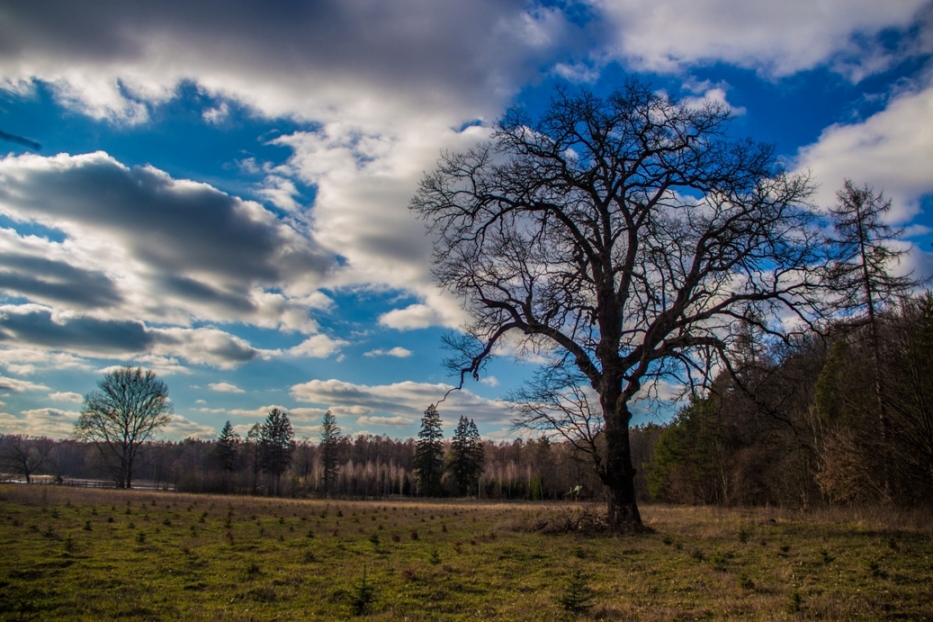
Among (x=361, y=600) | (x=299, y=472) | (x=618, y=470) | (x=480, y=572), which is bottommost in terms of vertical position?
(x=299, y=472)

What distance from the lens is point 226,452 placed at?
80.4 metres

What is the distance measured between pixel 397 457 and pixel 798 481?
104m

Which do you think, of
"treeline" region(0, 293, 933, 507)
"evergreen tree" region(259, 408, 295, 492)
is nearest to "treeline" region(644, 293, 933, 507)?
"treeline" region(0, 293, 933, 507)

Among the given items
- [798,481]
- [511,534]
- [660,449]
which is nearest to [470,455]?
[660,449]

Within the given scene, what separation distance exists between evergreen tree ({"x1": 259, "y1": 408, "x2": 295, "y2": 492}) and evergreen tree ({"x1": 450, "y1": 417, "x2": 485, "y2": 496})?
25790 mm

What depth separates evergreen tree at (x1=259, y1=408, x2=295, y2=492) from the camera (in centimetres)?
8075

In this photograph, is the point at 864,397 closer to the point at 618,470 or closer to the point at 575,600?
the point at 618,470

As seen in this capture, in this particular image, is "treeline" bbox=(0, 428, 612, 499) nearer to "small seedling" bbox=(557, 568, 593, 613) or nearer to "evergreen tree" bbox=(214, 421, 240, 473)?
"evergreen tree" bbox=(214, 421, 240, 473)

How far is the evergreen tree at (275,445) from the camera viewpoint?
80750 millimetres

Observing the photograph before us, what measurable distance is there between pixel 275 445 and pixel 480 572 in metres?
79.0

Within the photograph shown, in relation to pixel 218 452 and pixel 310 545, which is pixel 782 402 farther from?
pixel 218 452

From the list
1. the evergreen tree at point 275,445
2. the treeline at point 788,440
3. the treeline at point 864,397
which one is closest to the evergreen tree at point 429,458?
the treeline at point 788,440

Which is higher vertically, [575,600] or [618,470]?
[618,470]

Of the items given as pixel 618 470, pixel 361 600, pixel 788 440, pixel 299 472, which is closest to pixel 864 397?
pixel 788 440
